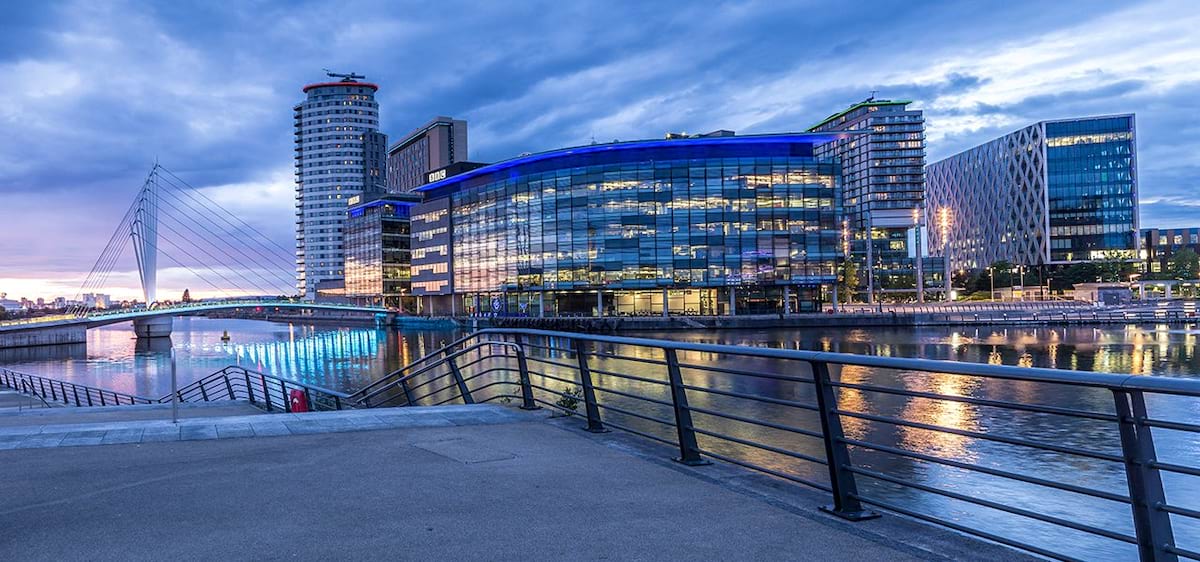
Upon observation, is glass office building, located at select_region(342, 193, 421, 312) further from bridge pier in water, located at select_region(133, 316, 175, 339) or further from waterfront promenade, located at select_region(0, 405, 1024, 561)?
waterfront promenade, located at select_region(0, 405, 1024, 561)

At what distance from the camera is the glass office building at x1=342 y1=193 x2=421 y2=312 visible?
164 meters

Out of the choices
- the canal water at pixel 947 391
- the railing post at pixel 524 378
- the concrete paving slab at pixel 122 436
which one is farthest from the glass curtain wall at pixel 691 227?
the concrete paving slab at pixel 122 436

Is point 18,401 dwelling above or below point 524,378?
below

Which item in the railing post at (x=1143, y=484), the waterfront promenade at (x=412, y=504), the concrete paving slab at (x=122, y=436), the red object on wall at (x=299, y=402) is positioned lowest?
the red object on wall at (x=299, y=402)

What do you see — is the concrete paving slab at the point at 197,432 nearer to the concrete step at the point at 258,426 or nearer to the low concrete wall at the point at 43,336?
the concrete step at the point at 258,426

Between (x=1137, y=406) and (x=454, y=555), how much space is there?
352cm

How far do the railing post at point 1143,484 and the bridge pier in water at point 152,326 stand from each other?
116386mm

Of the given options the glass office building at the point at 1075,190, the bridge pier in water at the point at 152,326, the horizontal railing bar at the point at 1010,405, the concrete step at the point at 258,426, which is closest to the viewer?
the horizontal railing bar at the point at 1010,405

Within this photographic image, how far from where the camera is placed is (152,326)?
104 meters

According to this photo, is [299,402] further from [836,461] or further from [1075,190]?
[1075,190]

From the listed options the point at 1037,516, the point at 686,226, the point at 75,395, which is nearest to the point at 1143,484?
the point at 1037,516

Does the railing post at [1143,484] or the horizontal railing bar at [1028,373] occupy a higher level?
Result: the horizontal railing bar at [1028,373]

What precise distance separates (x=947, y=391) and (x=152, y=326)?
102 metres

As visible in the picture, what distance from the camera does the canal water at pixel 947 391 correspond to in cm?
1592
